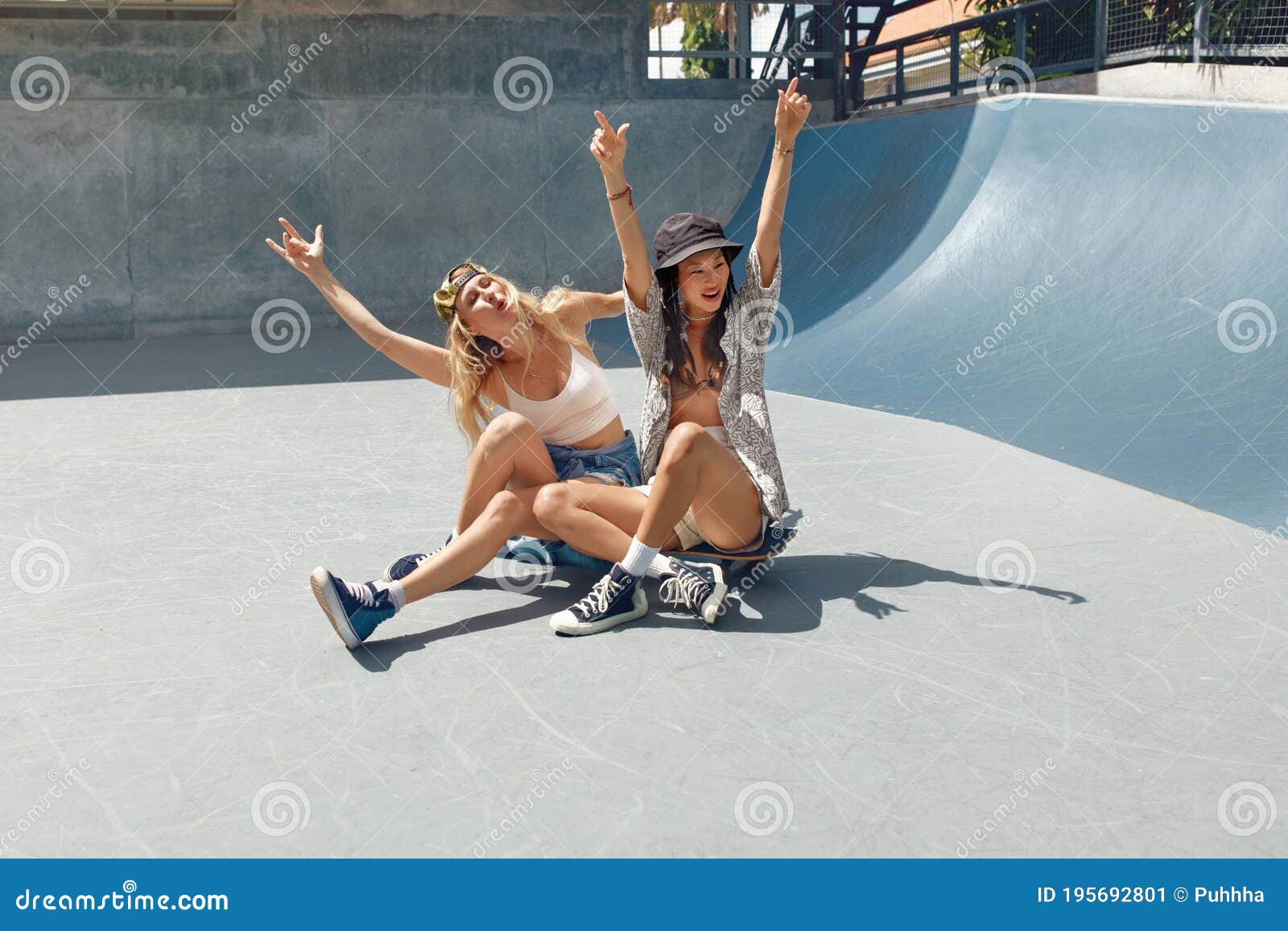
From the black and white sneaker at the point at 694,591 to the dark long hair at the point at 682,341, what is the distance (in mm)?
554

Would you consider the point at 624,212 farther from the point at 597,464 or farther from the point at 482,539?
the point at 482,539

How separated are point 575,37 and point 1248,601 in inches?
375

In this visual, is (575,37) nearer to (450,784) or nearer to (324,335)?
(324,335)

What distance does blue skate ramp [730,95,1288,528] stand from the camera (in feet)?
15.9

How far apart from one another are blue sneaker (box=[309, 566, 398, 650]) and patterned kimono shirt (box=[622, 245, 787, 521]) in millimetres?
893

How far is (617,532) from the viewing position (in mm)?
3412

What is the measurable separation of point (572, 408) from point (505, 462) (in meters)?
0.32

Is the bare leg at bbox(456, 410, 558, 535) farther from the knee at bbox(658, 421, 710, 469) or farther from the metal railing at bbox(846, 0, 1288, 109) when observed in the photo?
the metal railing at bbox(846, 0, 1288, 109)

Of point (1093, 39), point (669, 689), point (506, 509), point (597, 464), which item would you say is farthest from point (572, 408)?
point (1093, 39)

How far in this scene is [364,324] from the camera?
3402mm

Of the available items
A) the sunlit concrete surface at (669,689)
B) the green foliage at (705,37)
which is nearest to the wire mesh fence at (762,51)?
the green foliage at (705,37)

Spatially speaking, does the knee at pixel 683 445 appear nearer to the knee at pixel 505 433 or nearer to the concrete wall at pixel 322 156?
the knee at pixel 505 433
